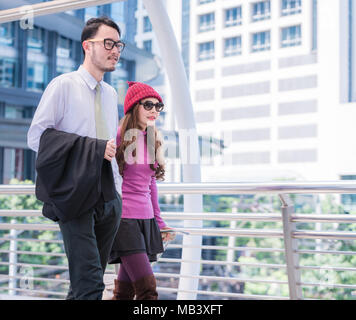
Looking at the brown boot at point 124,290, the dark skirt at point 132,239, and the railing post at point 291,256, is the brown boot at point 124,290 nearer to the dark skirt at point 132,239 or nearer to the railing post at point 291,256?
the dark skirt at point 132,239

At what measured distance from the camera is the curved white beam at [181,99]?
139 inches

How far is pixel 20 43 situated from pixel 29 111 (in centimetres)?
570

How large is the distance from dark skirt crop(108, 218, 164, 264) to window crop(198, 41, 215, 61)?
1961 inches

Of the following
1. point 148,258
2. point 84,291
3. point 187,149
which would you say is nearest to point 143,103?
point 148,258

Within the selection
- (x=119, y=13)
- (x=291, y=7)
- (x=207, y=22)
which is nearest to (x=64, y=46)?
A: (x=207, y=22)

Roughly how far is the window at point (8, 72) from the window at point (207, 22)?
71.0 feet

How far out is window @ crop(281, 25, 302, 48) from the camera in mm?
47094

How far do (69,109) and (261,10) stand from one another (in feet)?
166

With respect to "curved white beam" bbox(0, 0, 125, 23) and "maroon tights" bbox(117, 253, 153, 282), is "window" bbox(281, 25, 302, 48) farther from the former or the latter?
"maroon tights" bbox(117, 253, 153, 282)

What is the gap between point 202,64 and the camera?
5116 cm

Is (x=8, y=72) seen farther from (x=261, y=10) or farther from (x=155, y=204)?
(x=155, y=204)

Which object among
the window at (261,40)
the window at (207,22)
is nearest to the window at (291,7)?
the window at (261,40)
